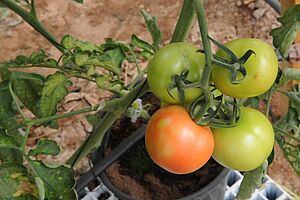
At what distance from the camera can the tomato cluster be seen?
75 centimetres

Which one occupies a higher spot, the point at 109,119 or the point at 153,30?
the point at 153,30

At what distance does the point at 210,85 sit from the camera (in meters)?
0.77

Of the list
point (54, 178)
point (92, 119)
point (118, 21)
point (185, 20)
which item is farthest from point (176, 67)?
point (118, 21)

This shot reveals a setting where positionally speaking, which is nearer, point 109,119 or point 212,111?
point 212,111

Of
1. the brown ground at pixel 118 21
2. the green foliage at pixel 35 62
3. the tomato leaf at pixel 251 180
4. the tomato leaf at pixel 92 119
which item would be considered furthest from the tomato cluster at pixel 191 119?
the brown ground at pixel 118 21

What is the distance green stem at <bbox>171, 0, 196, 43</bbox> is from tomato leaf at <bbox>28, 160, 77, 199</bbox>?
27 cm

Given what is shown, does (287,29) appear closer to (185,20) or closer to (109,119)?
(185,20)

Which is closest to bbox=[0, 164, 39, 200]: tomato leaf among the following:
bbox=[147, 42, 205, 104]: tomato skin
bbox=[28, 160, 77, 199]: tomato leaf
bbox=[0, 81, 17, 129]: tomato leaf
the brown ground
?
bbox=[28, 160, 77, 199]: tomato leaf

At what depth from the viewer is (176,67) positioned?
2.55 feet

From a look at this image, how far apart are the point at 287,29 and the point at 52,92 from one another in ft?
1.31

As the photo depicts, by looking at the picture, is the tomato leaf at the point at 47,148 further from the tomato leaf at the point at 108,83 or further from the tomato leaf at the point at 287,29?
the tomato leaf at the point at 287,29

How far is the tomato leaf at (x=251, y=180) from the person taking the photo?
3.18ft

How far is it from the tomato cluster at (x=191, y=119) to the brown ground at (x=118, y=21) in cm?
115

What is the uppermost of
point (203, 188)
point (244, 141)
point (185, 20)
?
point (185, 20)
